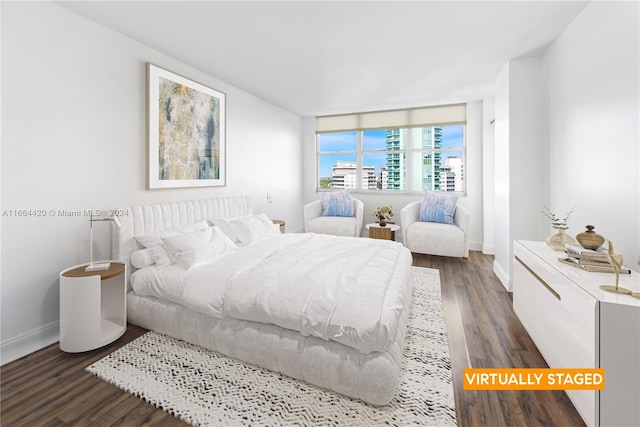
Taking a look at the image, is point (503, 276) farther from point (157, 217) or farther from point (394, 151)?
point (157, 217)

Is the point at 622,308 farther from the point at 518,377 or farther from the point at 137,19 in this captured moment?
the point at 137,19

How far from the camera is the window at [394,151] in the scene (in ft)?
17.7

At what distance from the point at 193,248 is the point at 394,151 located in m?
4.51

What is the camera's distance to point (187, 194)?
3.44 metres

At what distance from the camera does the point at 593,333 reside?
→ 1.34 metres

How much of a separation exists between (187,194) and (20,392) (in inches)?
85.2

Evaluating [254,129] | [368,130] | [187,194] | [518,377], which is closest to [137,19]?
[187,194]

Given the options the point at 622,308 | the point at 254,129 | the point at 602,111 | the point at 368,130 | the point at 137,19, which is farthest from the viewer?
the point at 368,130

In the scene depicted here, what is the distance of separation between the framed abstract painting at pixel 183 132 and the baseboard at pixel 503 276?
374cm

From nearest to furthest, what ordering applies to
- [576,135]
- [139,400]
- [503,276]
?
[139,400] < [576,135] < [503,276]

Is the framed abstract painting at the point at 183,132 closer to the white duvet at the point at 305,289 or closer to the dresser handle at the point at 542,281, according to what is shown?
the white duvet at the point at 305,289

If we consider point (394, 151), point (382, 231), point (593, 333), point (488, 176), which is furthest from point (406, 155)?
point (593, 333)

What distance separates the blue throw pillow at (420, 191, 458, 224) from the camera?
15.7 feet

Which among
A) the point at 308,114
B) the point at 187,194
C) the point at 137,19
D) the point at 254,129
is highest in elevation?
the point at 308,114
